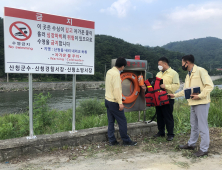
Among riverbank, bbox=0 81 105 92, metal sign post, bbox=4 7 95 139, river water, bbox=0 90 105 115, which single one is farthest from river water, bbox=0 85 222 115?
riverbank, bbox=0 81 105 92

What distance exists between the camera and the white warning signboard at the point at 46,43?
257cm

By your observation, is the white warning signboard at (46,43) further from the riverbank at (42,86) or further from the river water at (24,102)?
the riverbank at (42,86)

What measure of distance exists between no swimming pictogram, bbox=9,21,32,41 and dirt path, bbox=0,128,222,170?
1770mm

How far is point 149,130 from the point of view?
3.78 metres

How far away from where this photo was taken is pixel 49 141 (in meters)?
2.76

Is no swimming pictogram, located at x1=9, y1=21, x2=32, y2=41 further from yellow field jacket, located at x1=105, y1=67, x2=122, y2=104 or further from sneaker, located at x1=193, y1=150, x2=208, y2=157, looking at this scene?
sneaker, located at x1=193, y1=150, x2=208, y2=157

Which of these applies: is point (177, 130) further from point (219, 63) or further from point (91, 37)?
point (219, 63)

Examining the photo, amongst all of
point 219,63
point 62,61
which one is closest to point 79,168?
point 62,61

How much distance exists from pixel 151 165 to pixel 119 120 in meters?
0.89

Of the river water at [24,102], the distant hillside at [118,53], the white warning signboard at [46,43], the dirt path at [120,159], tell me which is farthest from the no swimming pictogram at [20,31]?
the distant hillside at [118,53]

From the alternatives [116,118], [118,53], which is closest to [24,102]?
[116,118]

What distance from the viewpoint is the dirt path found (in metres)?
2.29

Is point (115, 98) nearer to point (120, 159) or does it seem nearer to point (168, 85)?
point (120, 159)

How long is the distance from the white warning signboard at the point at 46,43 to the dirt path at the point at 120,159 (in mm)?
1294
